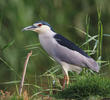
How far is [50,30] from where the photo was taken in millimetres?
5258

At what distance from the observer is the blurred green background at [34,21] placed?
6.69 meters

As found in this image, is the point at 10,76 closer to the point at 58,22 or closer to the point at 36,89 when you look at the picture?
the point at 58,22

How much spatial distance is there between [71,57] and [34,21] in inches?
71.5

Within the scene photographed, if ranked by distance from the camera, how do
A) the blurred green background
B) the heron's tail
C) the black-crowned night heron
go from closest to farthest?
the heron's tail < the black-crowned night heron < the blurred green background

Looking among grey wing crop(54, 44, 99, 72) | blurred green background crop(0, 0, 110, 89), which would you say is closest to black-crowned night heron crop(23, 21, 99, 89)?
grey wing crop(54, 44, 99, 72)

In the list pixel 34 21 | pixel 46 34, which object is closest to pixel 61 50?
pixel 46 34

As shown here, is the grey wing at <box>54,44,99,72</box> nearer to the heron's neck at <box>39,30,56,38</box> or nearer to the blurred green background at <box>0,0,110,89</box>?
the heron's neck at <box>39,30,56,38</box>

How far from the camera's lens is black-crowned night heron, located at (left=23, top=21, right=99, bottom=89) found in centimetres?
514

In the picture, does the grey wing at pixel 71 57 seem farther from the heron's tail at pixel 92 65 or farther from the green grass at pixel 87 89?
the green grass at pixel 87 89

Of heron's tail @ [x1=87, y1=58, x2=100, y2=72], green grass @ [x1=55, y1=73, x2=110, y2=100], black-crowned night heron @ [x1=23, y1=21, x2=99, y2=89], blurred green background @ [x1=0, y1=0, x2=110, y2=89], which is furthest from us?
blurred green background @ [x1=0, y1=0, x2=110, y2=89]

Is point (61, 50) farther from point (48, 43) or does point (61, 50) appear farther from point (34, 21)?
point (34, 21)

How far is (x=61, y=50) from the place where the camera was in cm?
520

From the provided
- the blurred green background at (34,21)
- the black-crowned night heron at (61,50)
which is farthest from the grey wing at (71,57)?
the blurred green background at (34,21)

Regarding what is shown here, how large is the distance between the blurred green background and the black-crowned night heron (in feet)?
4.25
